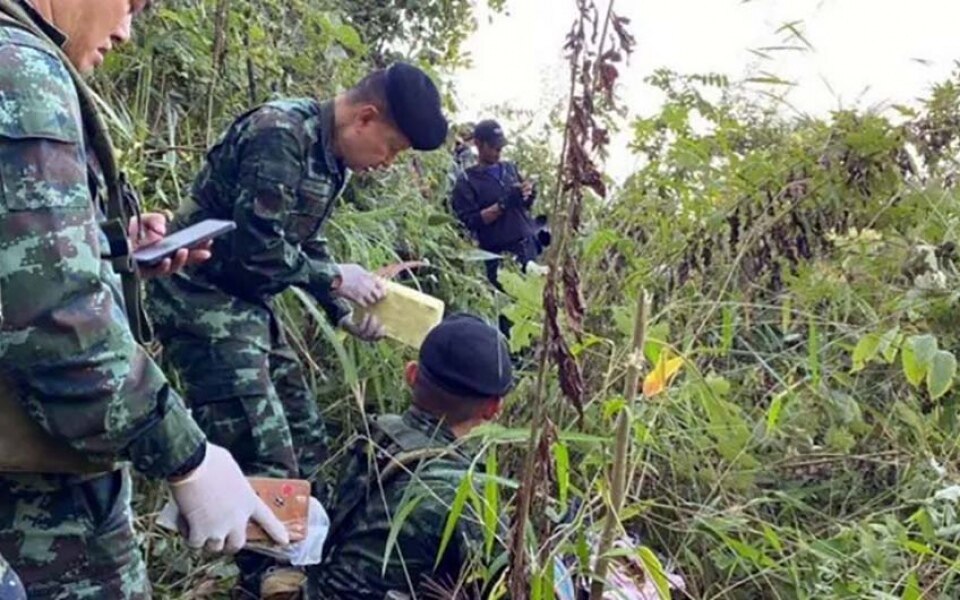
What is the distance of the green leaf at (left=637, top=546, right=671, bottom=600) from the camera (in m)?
1.47

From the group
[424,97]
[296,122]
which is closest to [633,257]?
[424,97]

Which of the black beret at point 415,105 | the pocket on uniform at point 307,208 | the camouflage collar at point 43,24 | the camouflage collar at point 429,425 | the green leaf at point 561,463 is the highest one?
the camouflage collar at point 43,24

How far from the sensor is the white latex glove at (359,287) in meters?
3.14

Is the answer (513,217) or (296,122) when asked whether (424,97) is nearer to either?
(296,122)

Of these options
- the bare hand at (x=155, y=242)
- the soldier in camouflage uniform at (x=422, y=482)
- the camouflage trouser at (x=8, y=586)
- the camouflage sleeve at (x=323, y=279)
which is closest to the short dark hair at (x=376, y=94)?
the camouflage sleeve at (x=323, y=279)

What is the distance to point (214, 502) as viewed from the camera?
165 centimetres

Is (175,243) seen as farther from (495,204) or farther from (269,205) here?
(495,204)

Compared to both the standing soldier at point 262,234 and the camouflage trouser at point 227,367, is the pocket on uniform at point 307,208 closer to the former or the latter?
the standing soldier at point 262,234

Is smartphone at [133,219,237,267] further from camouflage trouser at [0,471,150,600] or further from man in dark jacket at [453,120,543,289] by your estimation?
→ man in dark jacket at [453,120,543,289]

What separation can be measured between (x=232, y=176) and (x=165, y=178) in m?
1.02

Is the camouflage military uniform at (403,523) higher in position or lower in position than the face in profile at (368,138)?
lower

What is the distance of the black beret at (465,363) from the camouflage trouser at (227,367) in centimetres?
82

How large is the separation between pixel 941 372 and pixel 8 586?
141 centimetres

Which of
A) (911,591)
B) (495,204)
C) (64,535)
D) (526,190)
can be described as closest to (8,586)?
(64,535)
